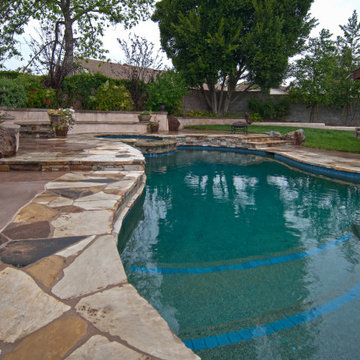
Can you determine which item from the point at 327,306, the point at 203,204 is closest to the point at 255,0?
the point at 203,204

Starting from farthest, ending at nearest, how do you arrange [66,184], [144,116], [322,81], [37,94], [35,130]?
[322,81] → [144,116] → [37,94] → [35,130] → [66,184]

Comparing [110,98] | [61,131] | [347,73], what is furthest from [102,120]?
[347,73]

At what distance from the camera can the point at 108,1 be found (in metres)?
16.4

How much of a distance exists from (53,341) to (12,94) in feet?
38.5

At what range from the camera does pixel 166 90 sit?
1541 cm

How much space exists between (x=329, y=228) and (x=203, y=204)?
1829mm

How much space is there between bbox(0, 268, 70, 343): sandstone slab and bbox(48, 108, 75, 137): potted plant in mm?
7649

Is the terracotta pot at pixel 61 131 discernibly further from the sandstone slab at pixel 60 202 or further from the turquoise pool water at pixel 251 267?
the sandstone slab at pixel 60 202

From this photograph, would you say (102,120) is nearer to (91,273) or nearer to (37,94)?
(37,94)

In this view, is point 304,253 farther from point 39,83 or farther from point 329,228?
point 39,83

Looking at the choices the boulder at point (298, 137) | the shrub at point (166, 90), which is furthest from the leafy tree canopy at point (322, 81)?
the boulder at point (298, 137)

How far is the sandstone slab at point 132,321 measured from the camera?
1.13m

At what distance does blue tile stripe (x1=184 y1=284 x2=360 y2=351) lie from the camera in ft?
5.92

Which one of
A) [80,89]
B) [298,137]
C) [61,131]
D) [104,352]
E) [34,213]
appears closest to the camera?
[104,352]
